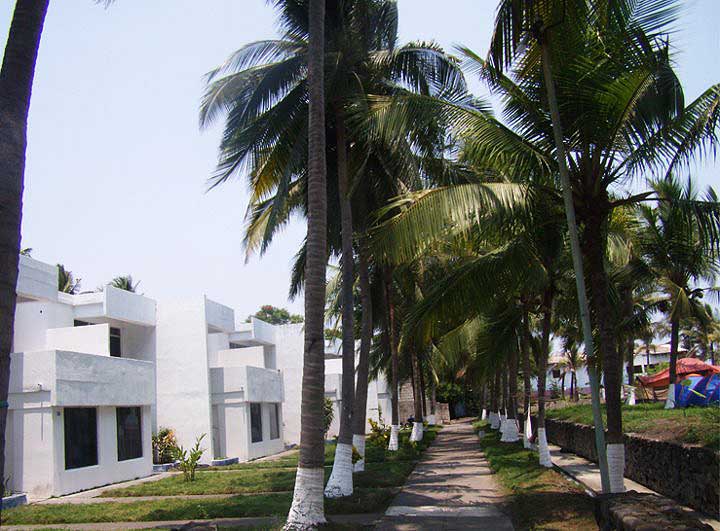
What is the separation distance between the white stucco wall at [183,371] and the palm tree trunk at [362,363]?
9.82 m

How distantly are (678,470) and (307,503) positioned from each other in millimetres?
5853

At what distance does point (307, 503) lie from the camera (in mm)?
9836

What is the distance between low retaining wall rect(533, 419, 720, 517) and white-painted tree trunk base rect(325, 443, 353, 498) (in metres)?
5.61

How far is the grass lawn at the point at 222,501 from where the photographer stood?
42.7 feet

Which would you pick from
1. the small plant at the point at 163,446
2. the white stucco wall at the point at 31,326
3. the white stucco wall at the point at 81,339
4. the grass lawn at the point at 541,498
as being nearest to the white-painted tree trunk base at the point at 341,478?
the grass lawn at the point at 541,498

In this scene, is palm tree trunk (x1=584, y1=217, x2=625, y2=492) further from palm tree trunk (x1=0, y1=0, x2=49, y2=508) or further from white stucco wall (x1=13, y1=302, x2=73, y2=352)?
white stucco wall (x1=13, y1=302, x2=73, y2=352)

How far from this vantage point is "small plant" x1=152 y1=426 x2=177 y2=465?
25234 mm

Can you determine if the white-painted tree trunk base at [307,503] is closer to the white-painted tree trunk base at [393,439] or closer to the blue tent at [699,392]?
the white-painted tree trunk base at [393,439]

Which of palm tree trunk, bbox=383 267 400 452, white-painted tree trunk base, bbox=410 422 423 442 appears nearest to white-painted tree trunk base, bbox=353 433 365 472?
palm tree trunk, bbox=383 267 400 452

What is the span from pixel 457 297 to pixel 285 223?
30.3ft

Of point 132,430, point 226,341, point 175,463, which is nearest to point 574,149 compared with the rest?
point 132,430

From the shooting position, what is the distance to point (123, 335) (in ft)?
87.5

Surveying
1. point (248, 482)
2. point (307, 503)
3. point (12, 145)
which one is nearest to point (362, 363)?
point (248, 482)

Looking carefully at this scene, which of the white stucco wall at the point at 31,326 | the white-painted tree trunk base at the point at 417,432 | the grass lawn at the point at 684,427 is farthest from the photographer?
the white-painted tree trunk base at the point at 417,432
